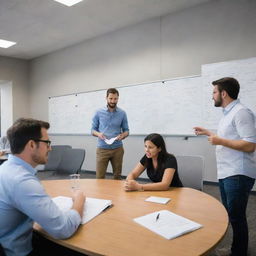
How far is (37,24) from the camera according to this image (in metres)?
4.77

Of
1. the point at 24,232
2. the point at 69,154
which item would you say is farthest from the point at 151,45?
the point at 24,232

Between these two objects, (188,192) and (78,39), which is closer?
A: (188,192)

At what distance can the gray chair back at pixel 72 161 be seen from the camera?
10.6 feet

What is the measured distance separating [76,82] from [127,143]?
6.70 feet

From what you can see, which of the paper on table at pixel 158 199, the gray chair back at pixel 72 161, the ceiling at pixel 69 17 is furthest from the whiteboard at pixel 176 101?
the paper on table at pixel 158 199

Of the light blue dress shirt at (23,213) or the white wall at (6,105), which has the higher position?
the white wall at (6,105)

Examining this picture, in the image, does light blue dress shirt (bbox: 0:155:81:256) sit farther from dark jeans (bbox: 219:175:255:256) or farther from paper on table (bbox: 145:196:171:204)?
dark jeans (bbox: 219:175:255:256)

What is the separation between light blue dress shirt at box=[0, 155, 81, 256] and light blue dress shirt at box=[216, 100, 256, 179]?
47.8 inches

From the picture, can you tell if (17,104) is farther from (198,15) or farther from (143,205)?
(143,205)

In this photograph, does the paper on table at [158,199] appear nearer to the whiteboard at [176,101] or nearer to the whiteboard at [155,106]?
the whiteboard at [176,101]

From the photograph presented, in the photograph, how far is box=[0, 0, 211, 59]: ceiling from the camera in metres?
3.99

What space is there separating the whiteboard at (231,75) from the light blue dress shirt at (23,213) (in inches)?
128

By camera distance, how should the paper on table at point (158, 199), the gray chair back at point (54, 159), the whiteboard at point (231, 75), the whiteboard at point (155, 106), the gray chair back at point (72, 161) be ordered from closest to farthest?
the paper on table at point (158, 199), the gray chair back at point (72, 161), the whiteboard at point (231, 75), the gray chair back at point (54, 159), the whiteboard at point (155, 106)

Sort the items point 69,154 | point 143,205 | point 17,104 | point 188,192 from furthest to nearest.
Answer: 1. point 17,104
2. point 69,154
3. point 188,192
4. point 143,205
